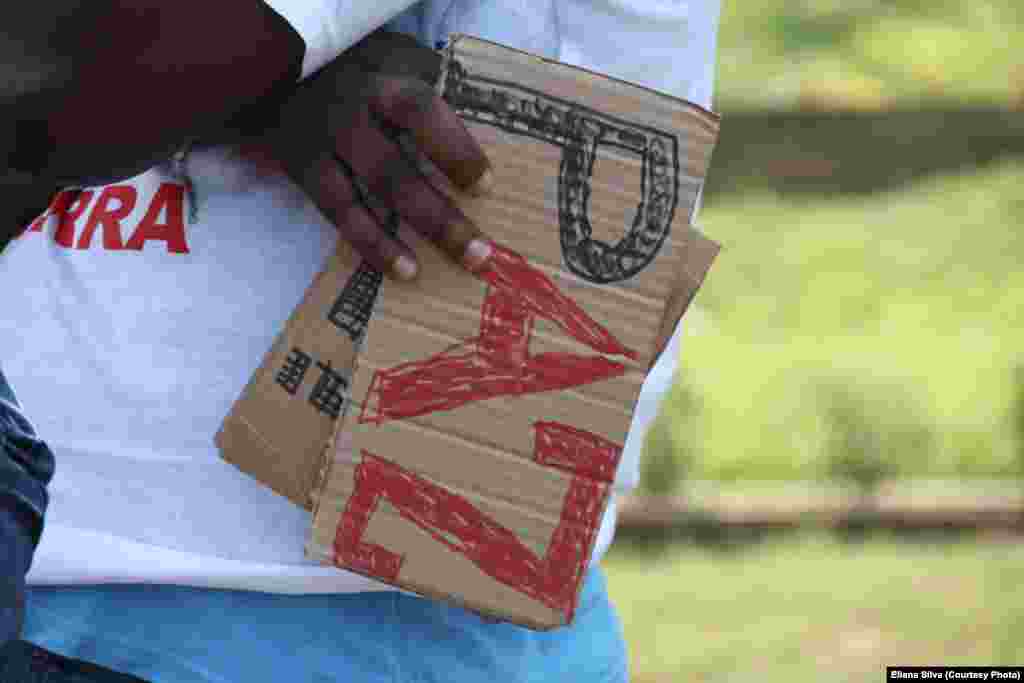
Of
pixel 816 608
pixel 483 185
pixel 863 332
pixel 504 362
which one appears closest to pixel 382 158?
pixel 483 185

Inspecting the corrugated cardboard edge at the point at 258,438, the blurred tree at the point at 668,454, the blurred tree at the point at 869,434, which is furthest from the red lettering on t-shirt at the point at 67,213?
the blurred tree at the point at 869,434

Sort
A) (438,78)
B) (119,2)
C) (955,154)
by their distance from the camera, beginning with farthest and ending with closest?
1. (955,154)
2. (438,78)
3. (119,2)

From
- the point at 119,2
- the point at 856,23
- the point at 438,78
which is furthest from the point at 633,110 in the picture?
the point at 856,23

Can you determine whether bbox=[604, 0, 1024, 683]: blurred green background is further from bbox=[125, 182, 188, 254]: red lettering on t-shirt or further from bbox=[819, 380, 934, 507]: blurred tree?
bbox=[125, 182, 188, 254]: red lettering on t-shirt

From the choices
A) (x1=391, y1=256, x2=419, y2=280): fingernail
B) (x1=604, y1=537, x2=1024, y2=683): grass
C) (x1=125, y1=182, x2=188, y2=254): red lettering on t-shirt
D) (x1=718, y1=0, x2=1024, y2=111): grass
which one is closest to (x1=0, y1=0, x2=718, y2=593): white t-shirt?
(x1=125, y1=182, x2=188, y2=254): red lettering on t-shirt

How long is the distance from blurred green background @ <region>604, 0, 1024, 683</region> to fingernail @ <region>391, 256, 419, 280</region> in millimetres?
3371

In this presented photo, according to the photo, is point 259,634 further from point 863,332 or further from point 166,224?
point 863,332

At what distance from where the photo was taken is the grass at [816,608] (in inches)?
A: 185

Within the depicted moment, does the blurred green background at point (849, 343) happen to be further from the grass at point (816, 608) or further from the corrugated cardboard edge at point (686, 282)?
the corrugated cardboard edge at point (686, 282)

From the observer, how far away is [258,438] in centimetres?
147

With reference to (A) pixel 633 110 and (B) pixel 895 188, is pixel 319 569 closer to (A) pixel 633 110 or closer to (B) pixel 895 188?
(A) pixel 633 110

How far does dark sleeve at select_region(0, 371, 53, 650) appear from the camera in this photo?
1248 mm

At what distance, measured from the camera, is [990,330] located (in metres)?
6.81

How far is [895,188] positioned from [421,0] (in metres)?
6.57
